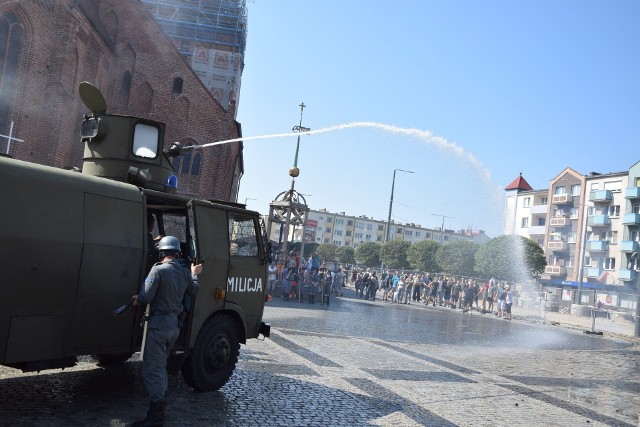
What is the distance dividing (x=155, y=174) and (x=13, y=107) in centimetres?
1795

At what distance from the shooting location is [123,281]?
600 centimetres

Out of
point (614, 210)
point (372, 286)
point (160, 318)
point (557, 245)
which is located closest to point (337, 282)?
point (372, 286)

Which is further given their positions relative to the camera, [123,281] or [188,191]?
[188,191]

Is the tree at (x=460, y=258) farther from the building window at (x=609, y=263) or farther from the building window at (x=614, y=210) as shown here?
the building window at (x=614, y=210)

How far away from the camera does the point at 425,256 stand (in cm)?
7681

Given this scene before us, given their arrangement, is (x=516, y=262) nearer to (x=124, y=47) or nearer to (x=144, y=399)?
(x=124, y=47)

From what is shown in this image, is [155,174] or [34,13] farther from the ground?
[34,13]

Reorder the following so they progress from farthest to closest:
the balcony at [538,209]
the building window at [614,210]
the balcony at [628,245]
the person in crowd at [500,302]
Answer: the balcony at [538,209]
the building window at [614,210]
the balcony at [628,245]
the person in crowd at [500,302]

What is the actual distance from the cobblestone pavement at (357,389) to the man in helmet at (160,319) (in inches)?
17.7

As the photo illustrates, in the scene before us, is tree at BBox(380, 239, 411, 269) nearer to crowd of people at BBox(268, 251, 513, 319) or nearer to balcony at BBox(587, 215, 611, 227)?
balcony at BBox(587, 215, 611, 227)

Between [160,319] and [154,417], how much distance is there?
89 centimetres

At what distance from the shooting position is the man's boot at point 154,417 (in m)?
5.19

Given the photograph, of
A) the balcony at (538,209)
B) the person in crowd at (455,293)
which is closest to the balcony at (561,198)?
the balcony at (538,209)

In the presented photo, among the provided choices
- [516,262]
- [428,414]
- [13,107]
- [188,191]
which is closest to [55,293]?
[428,414]
